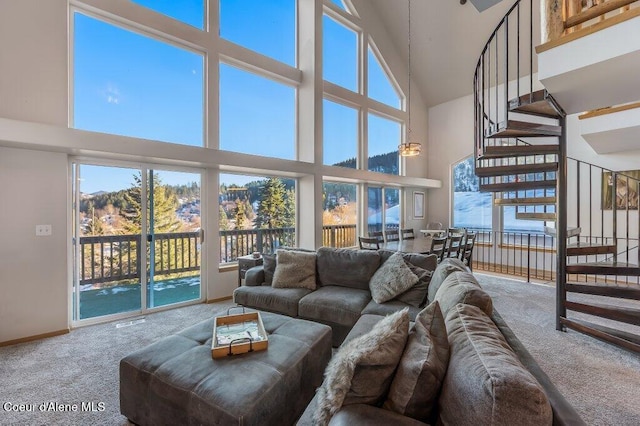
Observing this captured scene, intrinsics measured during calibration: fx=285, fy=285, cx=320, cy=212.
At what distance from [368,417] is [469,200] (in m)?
7.27

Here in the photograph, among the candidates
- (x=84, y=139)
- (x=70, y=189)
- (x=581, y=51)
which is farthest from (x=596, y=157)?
(x=70, y=189)

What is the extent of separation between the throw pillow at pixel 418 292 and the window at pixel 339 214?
302 centimetres

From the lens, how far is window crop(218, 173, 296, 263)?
442cm

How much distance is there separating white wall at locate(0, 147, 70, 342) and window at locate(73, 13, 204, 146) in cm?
67

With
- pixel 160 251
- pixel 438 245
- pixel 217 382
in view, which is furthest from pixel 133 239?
pixel 438 245

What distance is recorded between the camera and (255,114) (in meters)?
4.79

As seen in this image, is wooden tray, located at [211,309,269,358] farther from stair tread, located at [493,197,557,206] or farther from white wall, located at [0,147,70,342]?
stair tread, located at [493,197,557,206]

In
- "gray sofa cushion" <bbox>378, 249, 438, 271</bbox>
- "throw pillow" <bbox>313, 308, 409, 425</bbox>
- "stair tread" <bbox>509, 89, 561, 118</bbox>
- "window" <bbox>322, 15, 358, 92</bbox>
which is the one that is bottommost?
"throw pillow" <bbox>313, 308, 409, 425</bbox>

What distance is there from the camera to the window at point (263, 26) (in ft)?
14.5

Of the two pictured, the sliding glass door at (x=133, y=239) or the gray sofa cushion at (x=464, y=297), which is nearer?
the gray sofa cushion at (x=464, y=297)

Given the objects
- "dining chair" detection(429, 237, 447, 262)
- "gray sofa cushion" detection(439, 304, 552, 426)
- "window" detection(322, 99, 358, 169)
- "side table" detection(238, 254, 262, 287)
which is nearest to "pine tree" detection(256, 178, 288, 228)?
"side table" detection(238, 254, 262, 287)

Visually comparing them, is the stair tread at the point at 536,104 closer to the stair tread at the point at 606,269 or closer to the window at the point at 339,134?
the stair tread at the point at 606,269

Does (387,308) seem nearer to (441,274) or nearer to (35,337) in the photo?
(441,274)

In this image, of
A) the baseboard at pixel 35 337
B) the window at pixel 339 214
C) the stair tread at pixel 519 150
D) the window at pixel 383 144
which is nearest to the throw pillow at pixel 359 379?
the baseboard at pixel 35 337
